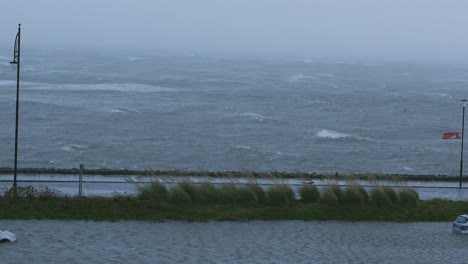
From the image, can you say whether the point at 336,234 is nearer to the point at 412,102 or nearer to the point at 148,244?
the point at 148,244

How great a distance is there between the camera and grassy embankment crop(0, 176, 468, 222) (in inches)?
803

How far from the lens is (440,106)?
8094 cm

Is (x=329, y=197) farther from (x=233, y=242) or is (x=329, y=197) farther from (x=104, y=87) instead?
(x=104, y=87)

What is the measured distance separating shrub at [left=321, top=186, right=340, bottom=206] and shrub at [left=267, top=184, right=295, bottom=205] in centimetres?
100

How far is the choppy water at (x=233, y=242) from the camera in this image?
53.6 ft

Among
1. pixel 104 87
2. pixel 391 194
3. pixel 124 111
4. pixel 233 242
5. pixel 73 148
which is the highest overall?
pixel 391 194

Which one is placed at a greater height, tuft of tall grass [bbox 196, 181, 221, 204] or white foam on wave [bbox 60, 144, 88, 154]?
tuft of tall grass [bbox 196, 181, 221, 204]

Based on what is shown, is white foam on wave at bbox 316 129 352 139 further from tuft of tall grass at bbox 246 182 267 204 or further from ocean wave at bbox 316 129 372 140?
tuft of tall grass at bbox 246 182 267 204

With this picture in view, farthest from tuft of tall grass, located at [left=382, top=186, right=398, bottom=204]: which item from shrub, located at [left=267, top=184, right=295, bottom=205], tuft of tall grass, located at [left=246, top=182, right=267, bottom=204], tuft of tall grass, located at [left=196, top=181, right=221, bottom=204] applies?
tuft of tall grass, located at [left=196, top=181, right=221, bottom=204]

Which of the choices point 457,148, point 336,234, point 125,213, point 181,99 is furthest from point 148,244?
point 181,99

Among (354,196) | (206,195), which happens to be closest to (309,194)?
(354,196)

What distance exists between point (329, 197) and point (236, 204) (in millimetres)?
2862

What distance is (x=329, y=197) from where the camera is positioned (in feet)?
72.6

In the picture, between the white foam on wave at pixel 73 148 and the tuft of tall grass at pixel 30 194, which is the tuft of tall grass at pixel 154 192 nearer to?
the tuft of tall grass at pixel 30 194
